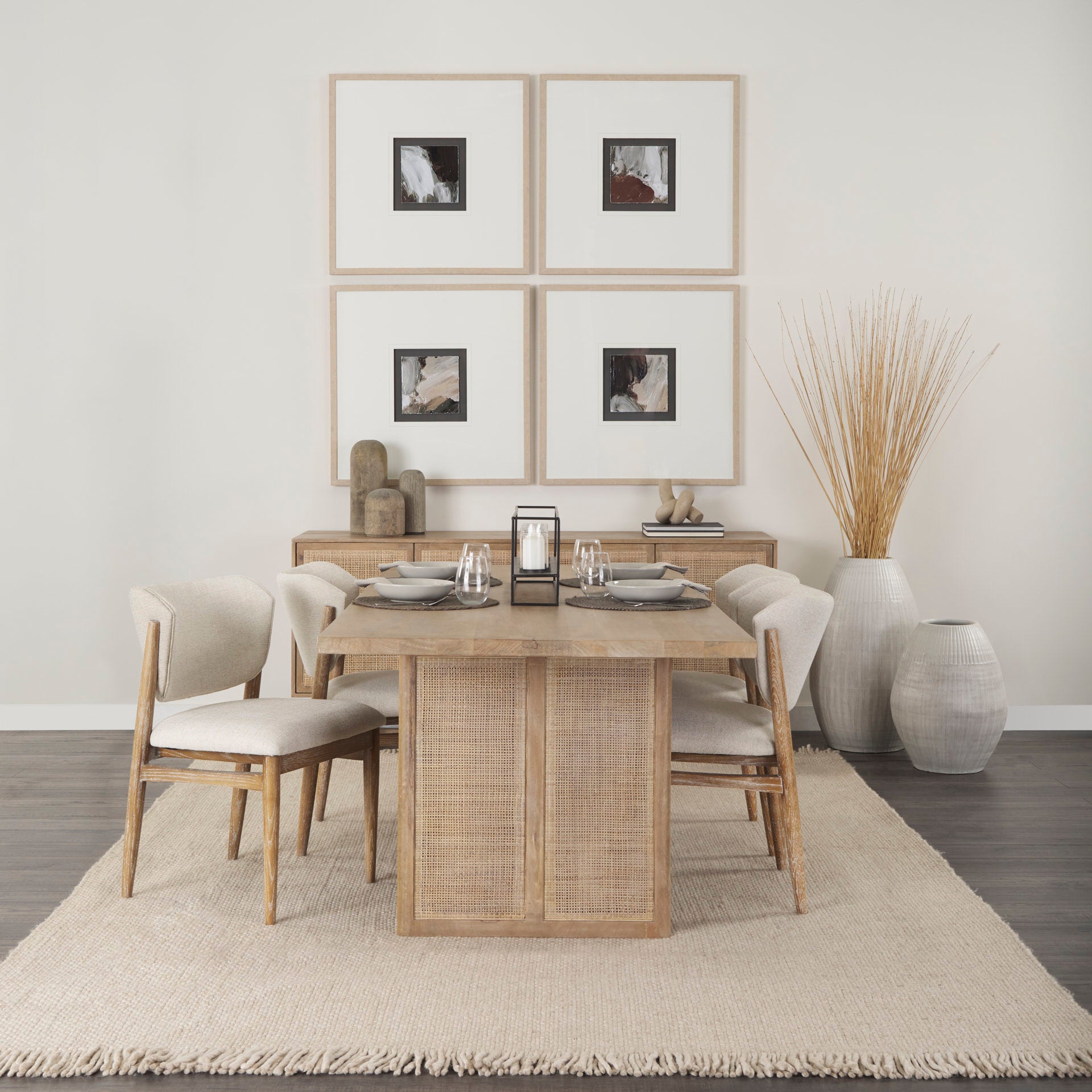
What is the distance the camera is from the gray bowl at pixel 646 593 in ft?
9.05

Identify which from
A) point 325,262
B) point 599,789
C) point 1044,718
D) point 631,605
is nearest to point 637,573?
point 631,605

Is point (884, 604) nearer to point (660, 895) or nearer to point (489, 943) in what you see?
point (660, 895)

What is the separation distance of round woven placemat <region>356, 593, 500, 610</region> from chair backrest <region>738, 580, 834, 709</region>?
0.70 metres

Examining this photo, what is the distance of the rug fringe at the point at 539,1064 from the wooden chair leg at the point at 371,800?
88 cm

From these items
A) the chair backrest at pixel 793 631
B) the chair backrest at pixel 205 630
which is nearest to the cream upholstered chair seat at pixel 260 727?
the chair backrest at pixel 205 630

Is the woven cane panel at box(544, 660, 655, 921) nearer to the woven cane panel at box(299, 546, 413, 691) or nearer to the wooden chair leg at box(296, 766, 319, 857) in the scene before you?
the wooden chair leg at box(296, 766, 319, 857)

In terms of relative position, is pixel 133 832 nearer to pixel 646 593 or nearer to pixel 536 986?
pixel 536 986

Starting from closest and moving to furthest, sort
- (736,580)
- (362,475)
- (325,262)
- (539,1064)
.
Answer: (539,1064) < (736,580) < (362,475) < (325,262)

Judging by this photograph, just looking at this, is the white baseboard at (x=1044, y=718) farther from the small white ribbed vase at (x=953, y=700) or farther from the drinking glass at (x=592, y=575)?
the drinking glass at (x=592, y=575)

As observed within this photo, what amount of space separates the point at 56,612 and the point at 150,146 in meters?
2.05

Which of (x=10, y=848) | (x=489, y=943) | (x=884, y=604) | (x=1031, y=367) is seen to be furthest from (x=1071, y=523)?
(x=10, y=848)

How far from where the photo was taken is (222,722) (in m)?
A: 2.62

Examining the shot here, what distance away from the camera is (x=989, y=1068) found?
1.97 meters

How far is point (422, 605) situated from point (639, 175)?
8.54 feet
